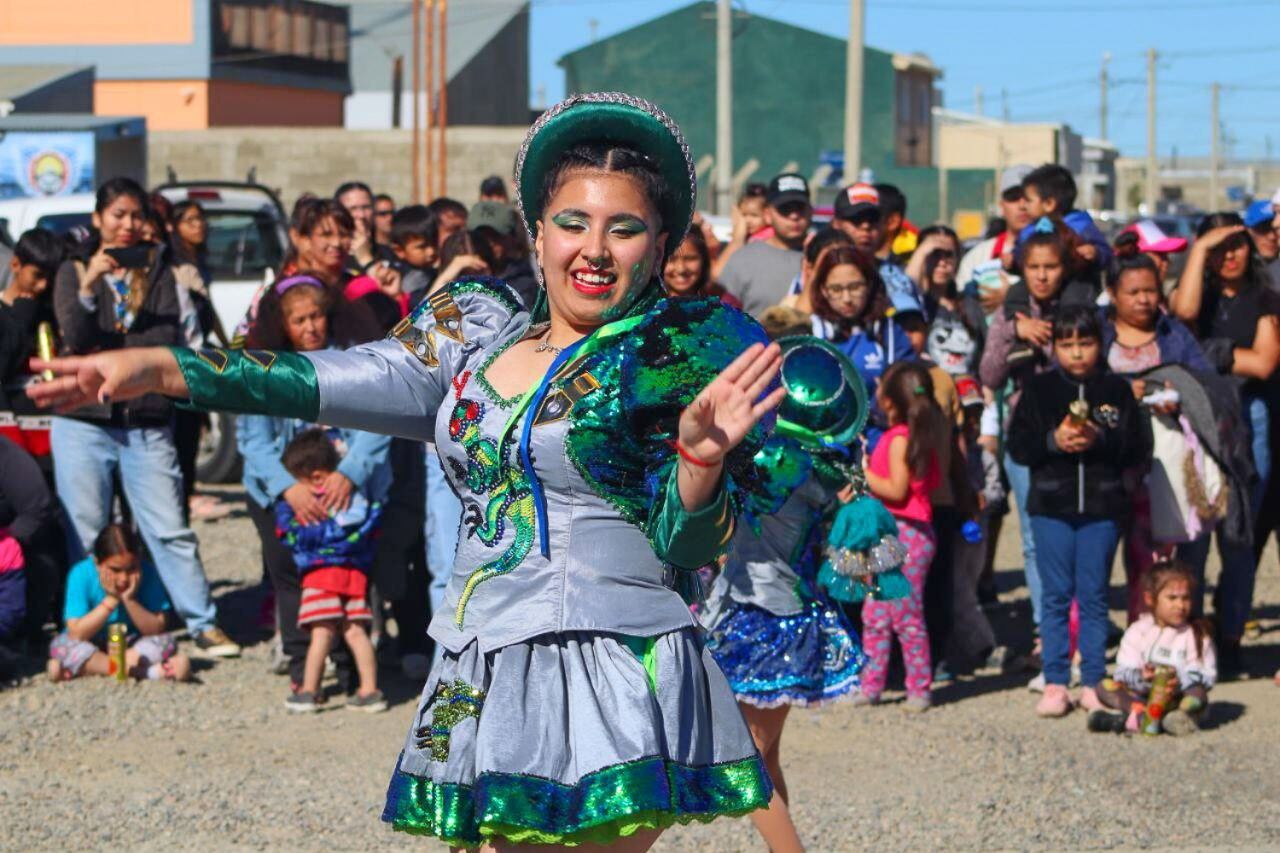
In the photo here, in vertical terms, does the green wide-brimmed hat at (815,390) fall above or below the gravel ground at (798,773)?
above

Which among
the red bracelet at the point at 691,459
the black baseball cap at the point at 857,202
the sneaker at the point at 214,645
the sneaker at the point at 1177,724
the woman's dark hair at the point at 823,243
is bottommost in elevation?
the sneaker at the point at 1177,724

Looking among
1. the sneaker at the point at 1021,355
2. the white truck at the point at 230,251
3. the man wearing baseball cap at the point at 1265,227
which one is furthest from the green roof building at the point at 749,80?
the sneaker at the point at 1021,355

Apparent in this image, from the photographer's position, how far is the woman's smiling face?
3.28m

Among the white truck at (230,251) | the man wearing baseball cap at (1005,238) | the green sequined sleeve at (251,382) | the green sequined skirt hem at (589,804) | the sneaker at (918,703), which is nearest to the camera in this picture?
the green sequined skirt hem at (589,804)

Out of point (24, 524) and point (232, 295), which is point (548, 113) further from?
point (232, 295)

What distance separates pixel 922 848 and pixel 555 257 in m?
2.94

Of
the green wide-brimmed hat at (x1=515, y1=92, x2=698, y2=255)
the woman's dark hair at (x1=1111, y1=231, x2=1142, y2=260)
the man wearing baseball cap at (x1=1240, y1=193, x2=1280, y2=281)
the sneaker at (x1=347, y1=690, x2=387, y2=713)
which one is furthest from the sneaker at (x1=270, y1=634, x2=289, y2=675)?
the man wearing baseball cap at (x1=1240, y1=193, x2=1280, y2=281)

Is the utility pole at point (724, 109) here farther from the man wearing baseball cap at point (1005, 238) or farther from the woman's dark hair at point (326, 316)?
the woman's dark hair at point (326, 316)

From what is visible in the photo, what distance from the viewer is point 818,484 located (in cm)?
546

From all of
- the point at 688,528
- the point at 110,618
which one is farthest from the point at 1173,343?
the point at 688,528

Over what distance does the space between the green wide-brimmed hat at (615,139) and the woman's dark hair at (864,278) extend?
3828 millimetres

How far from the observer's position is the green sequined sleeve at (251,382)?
3250 mm

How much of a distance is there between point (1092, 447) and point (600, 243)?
14.1 feet

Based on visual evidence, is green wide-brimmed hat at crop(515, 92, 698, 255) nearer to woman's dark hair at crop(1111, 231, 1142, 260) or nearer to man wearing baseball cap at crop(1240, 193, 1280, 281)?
woman's dark hair at crop(1111, 231, 1142, 260)
